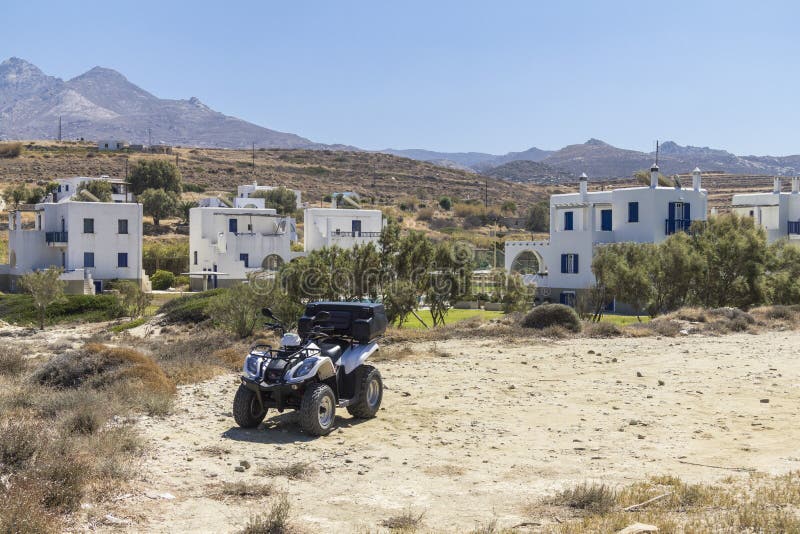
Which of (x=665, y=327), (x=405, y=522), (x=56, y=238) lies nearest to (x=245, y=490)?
(x=405, y=522)

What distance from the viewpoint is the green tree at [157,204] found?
86.6 metres

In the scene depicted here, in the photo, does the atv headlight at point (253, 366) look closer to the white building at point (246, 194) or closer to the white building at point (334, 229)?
the white building at point (334, 229)

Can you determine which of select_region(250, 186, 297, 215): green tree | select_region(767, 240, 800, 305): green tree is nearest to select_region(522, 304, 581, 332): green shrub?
select_region(767, 240, 800, 305): green tree

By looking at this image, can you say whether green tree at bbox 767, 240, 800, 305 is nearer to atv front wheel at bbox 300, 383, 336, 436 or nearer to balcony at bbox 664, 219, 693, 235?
balcony at bbox 664, 219, 693, 235

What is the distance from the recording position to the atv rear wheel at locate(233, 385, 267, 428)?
11578 millimetres

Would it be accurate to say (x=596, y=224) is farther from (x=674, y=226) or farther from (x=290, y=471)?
(x=290, y=471)

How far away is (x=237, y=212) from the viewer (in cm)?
6469

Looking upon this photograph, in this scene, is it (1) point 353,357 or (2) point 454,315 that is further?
(2) point 454,315

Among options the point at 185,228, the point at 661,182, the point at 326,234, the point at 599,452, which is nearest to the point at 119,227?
the point at 326,234

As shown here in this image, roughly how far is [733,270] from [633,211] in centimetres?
1543

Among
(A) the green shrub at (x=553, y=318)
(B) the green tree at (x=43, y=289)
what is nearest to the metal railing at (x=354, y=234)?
(B) the green tree at (x=43, y=289)

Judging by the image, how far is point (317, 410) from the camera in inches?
439

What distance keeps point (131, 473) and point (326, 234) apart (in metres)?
55.2

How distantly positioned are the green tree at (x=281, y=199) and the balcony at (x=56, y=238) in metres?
34.8
